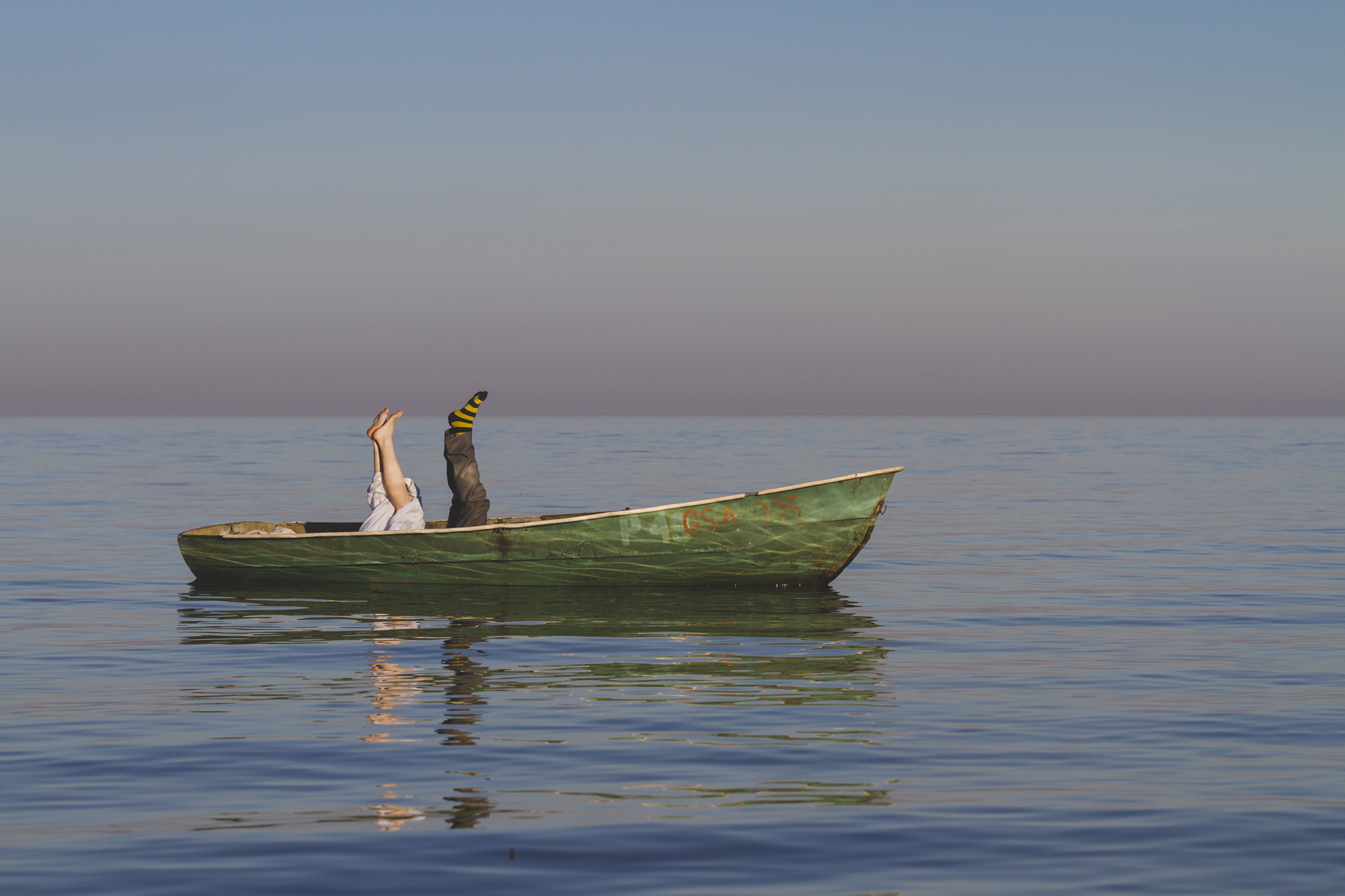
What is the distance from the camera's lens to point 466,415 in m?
16.9

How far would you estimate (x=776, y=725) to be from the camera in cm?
991

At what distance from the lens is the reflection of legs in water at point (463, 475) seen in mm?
17047

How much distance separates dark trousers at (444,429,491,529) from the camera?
57.3 ft

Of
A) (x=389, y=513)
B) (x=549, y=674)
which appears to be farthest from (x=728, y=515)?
(x=549, y=674)

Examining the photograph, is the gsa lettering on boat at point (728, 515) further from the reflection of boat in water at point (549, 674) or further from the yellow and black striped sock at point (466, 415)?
the yellow and black striped sock at point (466, 415)

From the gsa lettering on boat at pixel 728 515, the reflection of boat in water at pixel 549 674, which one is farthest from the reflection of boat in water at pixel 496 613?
the gsa lettering on boat at pixel 728 515

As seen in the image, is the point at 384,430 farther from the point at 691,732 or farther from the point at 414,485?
the point at 691,732

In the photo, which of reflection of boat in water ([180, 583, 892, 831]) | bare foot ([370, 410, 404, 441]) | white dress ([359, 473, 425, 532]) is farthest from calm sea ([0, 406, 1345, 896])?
bare foot ([370, 410, 404, 441])

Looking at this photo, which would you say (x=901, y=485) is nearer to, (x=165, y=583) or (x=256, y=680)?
→ (x=165, y=583)

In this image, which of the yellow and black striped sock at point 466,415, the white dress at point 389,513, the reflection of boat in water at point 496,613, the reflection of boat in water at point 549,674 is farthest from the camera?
the white dress at point 389,513

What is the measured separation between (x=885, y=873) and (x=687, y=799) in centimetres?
155

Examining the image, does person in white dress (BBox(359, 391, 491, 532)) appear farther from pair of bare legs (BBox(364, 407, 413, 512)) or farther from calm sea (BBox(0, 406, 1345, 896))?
calm sea (BBox(0, 406, 1345, 896))

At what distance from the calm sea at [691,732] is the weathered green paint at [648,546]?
0.34 metres

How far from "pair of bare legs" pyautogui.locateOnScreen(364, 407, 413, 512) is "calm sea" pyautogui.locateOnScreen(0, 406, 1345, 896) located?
130 centimetres
